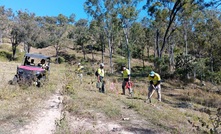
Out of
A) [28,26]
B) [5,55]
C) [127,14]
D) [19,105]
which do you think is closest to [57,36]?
[28,26]

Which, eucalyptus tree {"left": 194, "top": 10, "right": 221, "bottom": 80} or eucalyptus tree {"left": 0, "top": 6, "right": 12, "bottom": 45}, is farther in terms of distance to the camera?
eucalyptus tree {"left": 0, "top": 6, "right": 12, "bottom": 45}

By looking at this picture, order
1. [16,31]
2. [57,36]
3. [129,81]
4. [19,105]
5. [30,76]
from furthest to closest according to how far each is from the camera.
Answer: [57,36] < [16,31] < [129,81] < [30,76] < [19,105]

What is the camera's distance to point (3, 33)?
184ft

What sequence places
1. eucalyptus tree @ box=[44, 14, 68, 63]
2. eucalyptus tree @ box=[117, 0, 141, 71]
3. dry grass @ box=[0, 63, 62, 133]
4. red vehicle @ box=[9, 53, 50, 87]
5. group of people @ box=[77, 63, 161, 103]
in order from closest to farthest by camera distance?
dry grass @ box=[0, 63, 62, 133]
red vehicle @ box=[9, 53, 50, 87]
group of people @ box=[77, 63, 161, 103]
eucalyptus tree @ box=[117, 0, 141, 71]
eucalyptus tree @ box=[44, 14, 68, 63]

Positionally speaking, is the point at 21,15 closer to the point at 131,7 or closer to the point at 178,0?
the point at 131,7

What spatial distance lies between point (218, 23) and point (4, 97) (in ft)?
103

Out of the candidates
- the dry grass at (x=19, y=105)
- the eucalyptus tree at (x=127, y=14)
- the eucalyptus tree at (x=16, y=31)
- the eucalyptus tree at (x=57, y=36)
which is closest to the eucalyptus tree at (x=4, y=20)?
the eucalyptus tree at (x=16, y=31)

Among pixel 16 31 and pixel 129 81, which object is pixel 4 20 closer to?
pixel 16 31

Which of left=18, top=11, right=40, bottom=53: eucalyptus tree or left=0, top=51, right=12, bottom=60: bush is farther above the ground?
left=18, top=11, right=40, bottom=53: eucalyptus tree

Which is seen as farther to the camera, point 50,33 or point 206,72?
point 50,33

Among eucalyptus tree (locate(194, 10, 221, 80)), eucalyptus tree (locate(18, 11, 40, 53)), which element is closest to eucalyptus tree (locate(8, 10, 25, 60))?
eucalyptus tree (locate(18, 11, 40, 53))

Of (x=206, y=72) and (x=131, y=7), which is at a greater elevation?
(x=131, y=7)

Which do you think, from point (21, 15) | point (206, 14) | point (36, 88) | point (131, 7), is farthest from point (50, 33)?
point (36, 88)

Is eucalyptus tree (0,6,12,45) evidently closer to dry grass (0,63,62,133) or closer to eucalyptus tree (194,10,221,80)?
eucalyptus tree (194,10,221,80)
